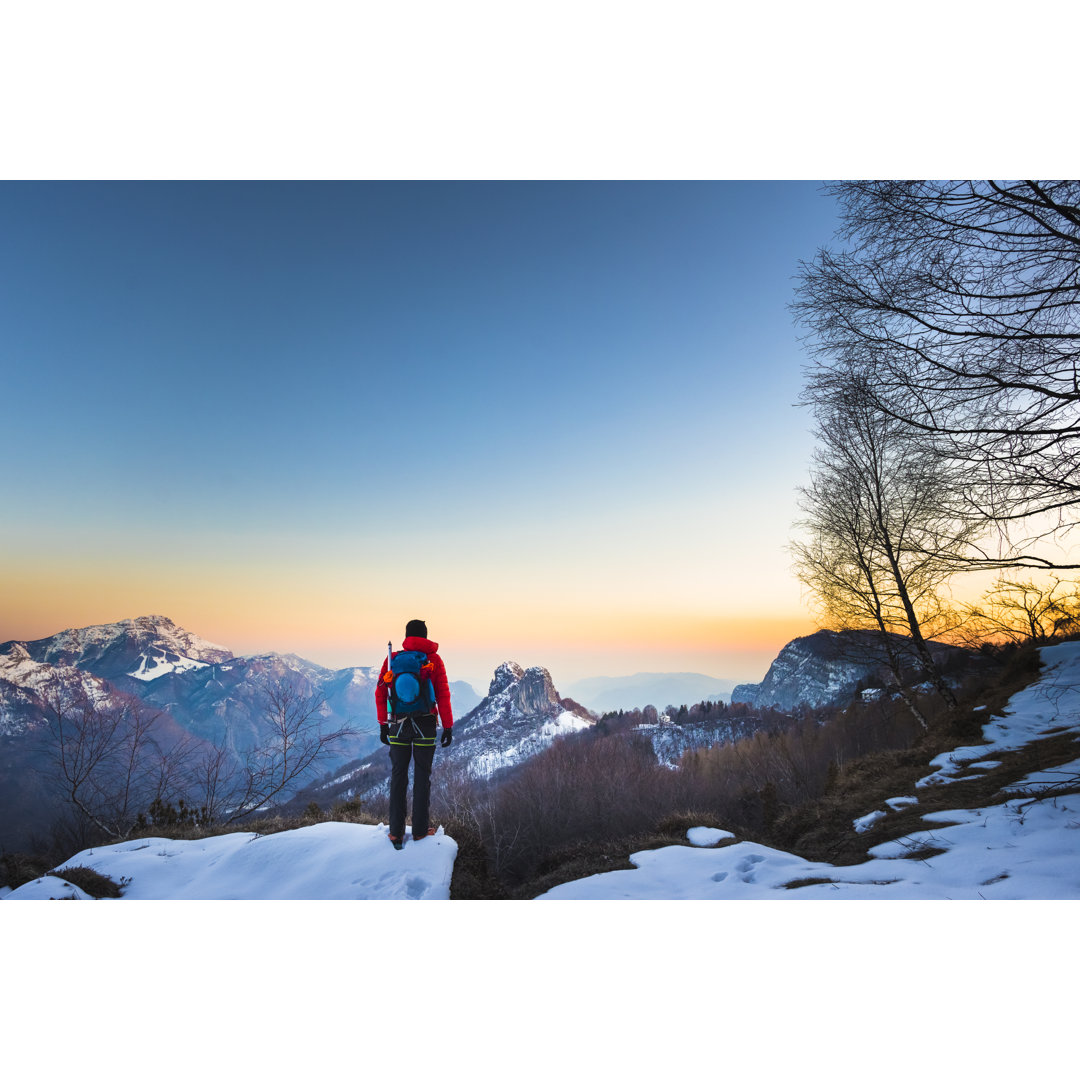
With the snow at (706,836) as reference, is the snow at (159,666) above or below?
below

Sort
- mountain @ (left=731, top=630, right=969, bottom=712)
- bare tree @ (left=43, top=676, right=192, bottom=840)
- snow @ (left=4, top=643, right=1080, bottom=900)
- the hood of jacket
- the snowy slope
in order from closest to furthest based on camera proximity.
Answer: the snowy slope < snow @ (left=4, top=643, right=1080, bottom=900) < the hood of jacket < bare tree @ (left=43, top=676, right=192, bottom=840) < mountain @ (left=731, top=630, right=969, bottom=712)

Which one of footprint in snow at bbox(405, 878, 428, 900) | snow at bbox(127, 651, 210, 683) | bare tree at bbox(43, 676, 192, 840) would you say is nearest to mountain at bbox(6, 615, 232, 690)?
snow at bbox(127, 651, 210, 683)

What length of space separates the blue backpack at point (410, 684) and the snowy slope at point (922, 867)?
1.75 metres

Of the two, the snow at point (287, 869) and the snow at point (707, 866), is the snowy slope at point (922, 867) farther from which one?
the snow at point (287, 869)

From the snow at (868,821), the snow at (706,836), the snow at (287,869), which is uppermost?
the snow at (287,869)

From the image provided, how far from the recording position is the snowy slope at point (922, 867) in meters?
2.55

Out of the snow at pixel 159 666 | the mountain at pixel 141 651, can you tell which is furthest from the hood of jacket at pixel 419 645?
the snow at pixel 159 666

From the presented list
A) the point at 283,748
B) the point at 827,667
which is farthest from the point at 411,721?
the point at 827,667

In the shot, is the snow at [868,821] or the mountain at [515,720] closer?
the snow at [868,821]

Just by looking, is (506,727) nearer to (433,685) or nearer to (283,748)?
(283,748)

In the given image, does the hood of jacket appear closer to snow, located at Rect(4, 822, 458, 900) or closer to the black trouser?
the black trouser

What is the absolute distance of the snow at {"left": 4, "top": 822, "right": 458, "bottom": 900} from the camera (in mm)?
3212

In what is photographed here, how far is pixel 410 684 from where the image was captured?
3.87m

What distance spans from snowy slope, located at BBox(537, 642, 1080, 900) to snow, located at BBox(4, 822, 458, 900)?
1050 millimetres
